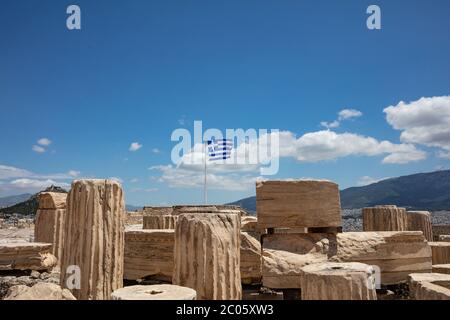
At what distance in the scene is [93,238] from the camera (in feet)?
15.9

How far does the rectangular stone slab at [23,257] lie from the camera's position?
27.9ft

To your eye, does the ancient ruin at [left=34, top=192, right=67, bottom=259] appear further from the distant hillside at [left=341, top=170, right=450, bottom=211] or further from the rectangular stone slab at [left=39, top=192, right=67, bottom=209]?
the distant hillside at [left=341, top=170, right=450, bottom=211]

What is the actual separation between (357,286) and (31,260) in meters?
7.08

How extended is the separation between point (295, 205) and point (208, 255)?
2205 mm

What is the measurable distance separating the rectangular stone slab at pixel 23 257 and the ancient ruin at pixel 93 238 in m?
4.26

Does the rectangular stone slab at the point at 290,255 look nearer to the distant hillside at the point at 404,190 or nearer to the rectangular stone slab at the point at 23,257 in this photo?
the rectangular stone slab at the point at 23,257

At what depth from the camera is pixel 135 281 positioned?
6.98 metres

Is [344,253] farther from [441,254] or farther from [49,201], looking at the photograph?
[49,201]

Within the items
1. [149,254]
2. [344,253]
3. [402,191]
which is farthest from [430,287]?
[402,191]

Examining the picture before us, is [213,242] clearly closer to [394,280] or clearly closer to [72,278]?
[72,278]

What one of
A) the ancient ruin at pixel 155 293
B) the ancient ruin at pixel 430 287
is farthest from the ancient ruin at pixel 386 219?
the ancient ruin at pixel 155 293

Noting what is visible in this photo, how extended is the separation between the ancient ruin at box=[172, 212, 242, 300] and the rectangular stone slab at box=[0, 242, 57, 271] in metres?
5.33
